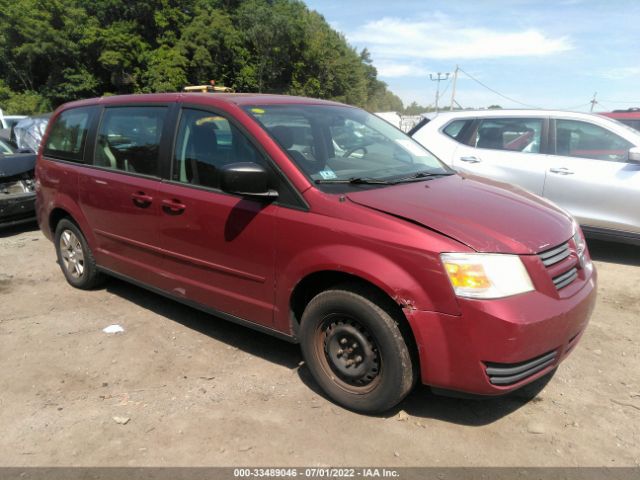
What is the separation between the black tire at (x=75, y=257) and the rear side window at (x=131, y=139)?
2.73 ft

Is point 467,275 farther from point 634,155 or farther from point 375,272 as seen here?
point 634,155

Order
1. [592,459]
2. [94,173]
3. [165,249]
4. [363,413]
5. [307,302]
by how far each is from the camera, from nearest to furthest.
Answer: [592,459]
[363,413]
[307,302]
[165,249]
[94,173]

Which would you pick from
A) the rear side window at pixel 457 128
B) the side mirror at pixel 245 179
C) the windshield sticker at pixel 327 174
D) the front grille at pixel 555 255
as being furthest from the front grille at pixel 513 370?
the rear side window at pixel 457 128

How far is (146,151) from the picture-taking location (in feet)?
12.7

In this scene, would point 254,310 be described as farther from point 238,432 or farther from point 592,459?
point 592,459

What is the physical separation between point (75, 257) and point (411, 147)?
3.33 metres

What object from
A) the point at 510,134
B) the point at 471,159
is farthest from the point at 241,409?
the point at 510,134

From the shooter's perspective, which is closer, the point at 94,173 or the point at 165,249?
the point at 165,249

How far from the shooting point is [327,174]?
10.1 feet

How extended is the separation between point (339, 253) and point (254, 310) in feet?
2.78

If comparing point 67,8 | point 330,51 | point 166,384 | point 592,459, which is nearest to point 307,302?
point 166,384

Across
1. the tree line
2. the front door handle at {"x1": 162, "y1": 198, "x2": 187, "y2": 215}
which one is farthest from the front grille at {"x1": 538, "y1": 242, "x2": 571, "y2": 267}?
the tree line

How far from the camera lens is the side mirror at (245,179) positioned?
9.35 ft

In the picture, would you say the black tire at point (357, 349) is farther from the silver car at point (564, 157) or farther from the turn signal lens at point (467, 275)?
the silver car at point (564, 157)
